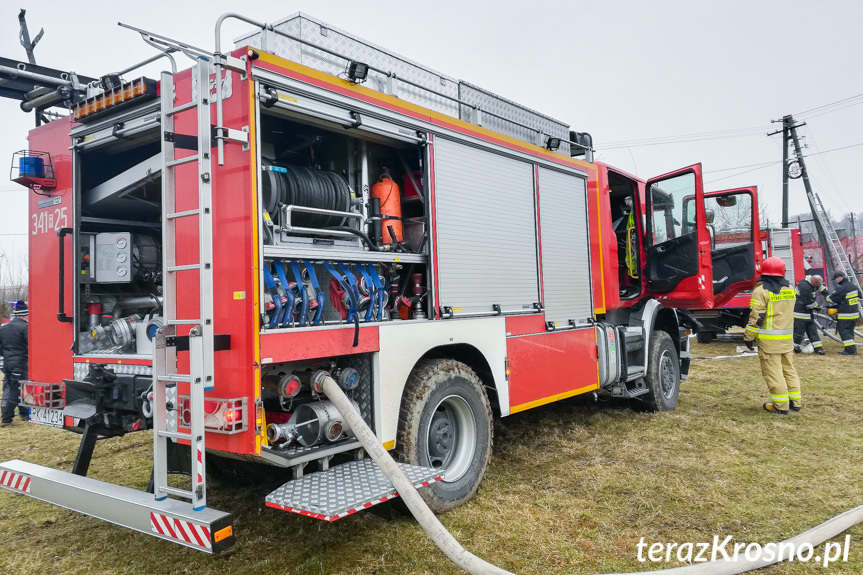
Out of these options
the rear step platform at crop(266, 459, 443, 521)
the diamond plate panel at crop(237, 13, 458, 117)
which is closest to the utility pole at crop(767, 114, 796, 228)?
the diamond plate panel at crop(237, 13, 458, 117)

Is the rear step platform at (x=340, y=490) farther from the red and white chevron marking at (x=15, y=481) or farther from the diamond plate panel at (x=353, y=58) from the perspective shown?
the diamond plate panel at (x=353, y=58)

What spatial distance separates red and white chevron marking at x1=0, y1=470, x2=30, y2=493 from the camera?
11.2ft

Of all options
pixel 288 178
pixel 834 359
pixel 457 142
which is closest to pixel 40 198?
pixel 288 178

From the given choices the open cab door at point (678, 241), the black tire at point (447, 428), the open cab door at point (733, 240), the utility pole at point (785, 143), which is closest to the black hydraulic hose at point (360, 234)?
the black tire at point (447, 428)

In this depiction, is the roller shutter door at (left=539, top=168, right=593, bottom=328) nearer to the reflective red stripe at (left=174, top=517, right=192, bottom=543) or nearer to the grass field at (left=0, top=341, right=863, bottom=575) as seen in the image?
the grass field at (left=0, top=341, right=863, bottom=575)

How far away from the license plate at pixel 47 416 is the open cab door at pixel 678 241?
19.5 ft

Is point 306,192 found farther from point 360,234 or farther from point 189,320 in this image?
point 189,320

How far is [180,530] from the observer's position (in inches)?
106

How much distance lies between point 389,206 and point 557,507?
245cm

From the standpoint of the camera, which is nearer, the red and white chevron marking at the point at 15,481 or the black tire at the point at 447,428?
the red and white chevron marking at the point at 15,481

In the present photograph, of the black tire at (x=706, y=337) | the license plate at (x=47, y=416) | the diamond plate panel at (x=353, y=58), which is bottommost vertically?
the black tire at (x=706, y=337)

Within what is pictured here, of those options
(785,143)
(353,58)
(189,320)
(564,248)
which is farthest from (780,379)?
(785,143)

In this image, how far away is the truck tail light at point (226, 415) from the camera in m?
2.97

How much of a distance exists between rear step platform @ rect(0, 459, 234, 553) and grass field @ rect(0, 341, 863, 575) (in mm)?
467
